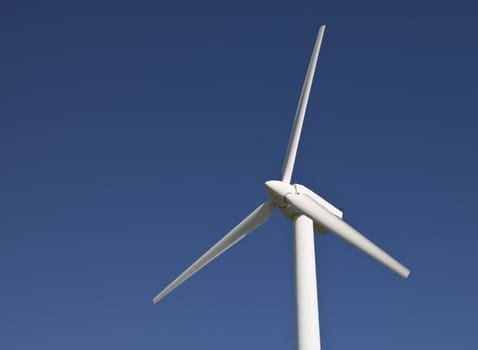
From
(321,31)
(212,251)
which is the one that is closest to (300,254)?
(212,251)

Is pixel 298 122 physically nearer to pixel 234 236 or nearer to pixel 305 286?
pixel 234 236

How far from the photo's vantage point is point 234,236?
28.8 m

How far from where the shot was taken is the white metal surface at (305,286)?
77.5 ft

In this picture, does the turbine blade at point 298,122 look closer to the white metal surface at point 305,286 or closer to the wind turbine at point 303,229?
the wind turbine at point 303,229

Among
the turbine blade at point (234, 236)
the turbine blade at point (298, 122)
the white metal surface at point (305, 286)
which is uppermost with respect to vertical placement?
the turbine blade at point (298, 122)

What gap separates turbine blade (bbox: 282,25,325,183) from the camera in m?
27.5

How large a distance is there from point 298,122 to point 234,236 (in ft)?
19.6

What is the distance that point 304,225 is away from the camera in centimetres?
2633

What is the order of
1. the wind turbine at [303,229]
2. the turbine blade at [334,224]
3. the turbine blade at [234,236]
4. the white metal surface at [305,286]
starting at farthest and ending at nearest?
1. the turbine blade at [234,236]
2. the turbine blade at [334,224]
3. the wind turbine at [303,229]
4. the white metal surface at [305,286]

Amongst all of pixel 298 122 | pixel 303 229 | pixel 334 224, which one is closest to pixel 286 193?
pixel 303 229

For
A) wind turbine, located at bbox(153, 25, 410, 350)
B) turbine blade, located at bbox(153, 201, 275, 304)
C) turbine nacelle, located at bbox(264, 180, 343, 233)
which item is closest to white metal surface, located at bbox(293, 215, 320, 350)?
wind turbine, located at bbox(153, 25, 410, 350)

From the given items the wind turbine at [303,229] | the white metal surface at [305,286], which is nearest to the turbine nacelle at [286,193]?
the wind turbine at [303,229]

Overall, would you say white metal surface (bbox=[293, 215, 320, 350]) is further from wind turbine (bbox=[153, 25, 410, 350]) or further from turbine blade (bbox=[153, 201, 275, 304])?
turbine blade (bbox=[153, 201, 275, 304])

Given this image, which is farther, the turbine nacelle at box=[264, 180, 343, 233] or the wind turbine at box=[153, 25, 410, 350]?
the turbine nacelle at box=[264, 180, 343, 233]
